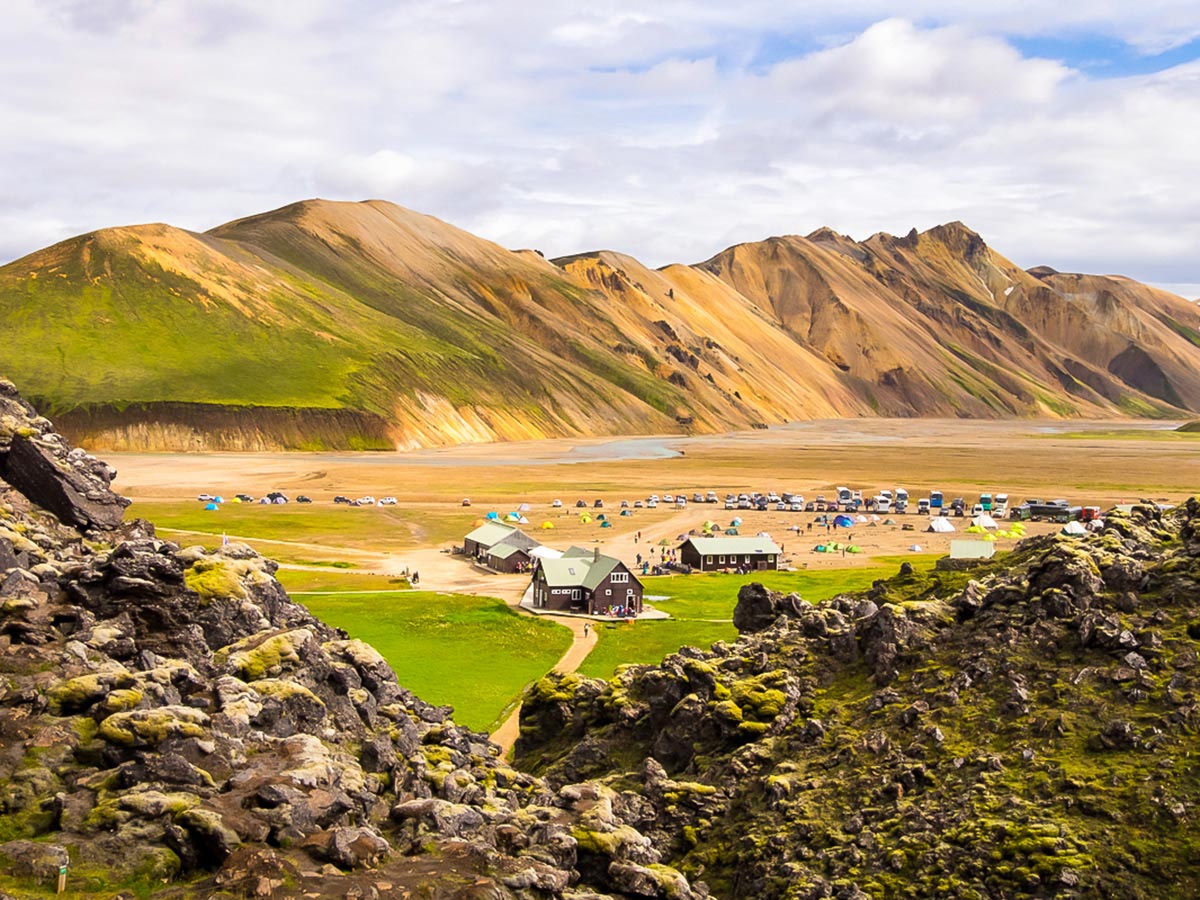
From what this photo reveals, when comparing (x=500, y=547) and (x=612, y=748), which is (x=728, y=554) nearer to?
(x=500, y=547)

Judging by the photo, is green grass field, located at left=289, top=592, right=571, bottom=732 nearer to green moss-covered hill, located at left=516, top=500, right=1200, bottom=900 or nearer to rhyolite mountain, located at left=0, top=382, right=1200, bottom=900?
green moss-covered hill, located at left=516, top=500, right=1200, bottom=900

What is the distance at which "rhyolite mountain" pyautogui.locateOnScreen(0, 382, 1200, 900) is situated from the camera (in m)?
24.0

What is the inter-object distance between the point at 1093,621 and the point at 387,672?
23.6 m

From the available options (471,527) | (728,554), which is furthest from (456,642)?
(471,527)

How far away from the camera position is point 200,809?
2366 cm

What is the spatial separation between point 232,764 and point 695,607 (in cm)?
6995

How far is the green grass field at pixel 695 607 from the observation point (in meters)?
74.2

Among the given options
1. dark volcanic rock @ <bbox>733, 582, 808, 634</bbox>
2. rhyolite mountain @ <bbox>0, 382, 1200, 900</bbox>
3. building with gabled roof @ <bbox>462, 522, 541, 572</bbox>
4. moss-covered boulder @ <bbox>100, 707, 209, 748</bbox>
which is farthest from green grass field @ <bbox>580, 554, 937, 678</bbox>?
moss-covered boulder @ <bbox>100, 707, 209, 748</bbox>

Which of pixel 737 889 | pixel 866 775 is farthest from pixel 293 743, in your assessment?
pixel 866 775

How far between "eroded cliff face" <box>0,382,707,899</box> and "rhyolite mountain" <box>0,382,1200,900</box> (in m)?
0.08

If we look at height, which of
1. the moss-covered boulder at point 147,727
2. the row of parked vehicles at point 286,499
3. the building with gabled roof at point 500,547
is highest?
the moss-covered boulder at point 147,727

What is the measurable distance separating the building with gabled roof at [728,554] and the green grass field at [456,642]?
2898 cm

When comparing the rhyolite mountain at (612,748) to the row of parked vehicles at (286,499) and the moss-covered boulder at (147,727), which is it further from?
the row of parked vehicles at (286,499)

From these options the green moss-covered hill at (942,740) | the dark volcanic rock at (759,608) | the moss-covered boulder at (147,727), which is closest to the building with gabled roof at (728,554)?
the dark volcanic rock at (759,608)
